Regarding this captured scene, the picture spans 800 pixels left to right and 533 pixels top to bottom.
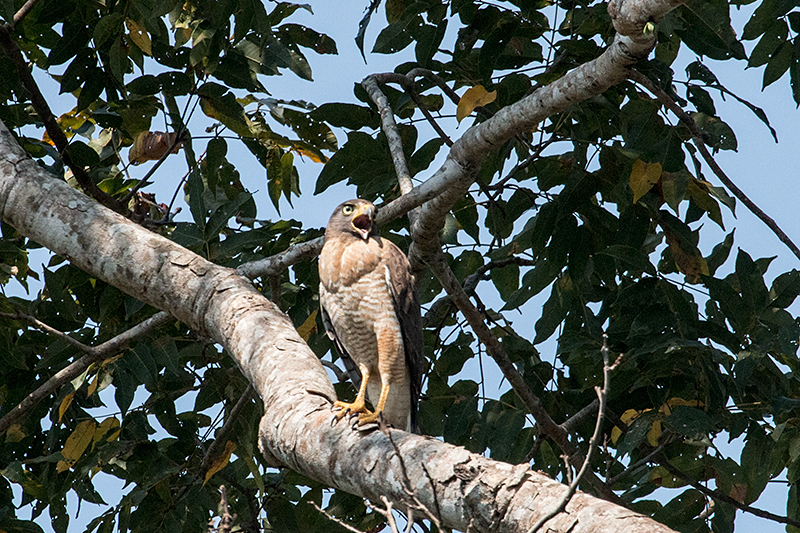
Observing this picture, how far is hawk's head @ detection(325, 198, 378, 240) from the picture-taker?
3889 mm

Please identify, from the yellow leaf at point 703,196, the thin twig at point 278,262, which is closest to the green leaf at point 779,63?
the yellow leaf at point 703,196

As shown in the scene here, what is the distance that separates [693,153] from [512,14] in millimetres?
A: 1013

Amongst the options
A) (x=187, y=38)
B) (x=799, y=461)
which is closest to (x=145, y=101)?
(x=187, y=38)

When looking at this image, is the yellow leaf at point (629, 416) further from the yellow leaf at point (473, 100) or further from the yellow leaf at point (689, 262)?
the yellow leaf at point (473, 100)

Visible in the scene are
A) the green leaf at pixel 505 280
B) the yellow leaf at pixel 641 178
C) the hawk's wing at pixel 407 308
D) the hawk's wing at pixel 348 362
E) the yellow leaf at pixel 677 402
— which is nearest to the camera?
the yellow leaf at pixel 641 178

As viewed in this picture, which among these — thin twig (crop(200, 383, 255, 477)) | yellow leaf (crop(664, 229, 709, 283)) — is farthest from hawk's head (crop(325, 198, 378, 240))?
yellow leaf (crop(664, 229, 709, 283))

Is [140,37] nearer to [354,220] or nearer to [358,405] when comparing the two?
[354,220]

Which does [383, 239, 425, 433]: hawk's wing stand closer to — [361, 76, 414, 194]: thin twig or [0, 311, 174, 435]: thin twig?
[361, 76, 414, 194]: thin twig

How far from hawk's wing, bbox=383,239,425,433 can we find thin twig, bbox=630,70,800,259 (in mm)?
1412

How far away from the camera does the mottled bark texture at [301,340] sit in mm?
1703

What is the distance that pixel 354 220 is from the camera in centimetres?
395

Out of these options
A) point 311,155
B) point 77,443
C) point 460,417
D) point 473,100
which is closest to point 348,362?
point 460,417

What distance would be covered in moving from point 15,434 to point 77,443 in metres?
0.55

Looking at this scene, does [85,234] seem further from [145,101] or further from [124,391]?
[145,101]
